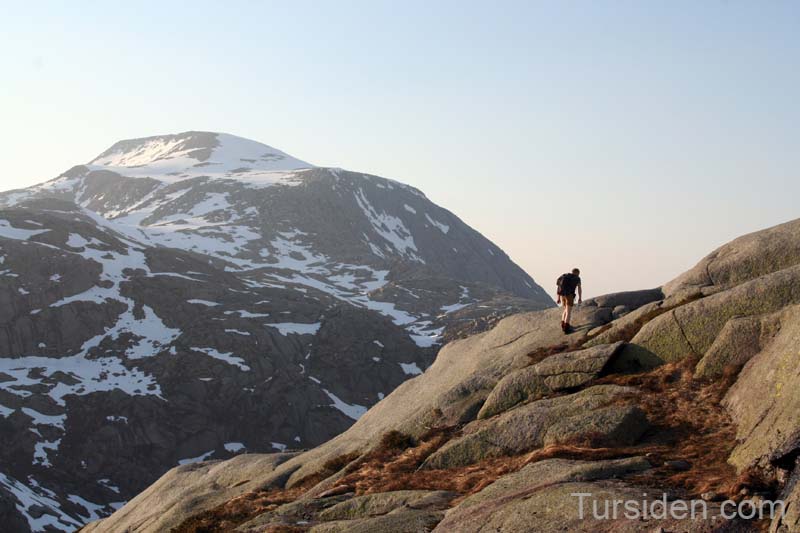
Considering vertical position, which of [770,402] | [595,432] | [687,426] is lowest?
[595,432]

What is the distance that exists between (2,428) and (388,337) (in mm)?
75186

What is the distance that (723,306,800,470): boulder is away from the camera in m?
16.5

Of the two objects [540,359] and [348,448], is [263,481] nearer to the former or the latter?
[348,448]

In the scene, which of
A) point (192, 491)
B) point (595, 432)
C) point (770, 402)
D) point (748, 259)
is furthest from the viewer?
point (192, 491)

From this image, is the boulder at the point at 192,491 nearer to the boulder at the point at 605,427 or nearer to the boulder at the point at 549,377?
the boulder at the point at 549,377

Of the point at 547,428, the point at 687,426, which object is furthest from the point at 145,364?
the point at 687,426

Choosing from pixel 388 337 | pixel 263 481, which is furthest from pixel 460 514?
pixel 388 337

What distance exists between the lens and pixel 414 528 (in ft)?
61.7

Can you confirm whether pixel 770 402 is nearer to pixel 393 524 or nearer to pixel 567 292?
pixel 393 524

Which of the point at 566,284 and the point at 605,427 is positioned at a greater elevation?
the point at 566,284

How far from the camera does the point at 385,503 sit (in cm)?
2167

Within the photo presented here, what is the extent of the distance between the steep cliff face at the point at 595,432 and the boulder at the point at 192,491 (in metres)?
0.31

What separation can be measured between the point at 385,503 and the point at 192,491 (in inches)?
690

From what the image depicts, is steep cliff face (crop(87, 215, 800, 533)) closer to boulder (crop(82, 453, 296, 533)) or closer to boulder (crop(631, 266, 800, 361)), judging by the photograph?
boulder (crop(631, 266, 800, 361))
